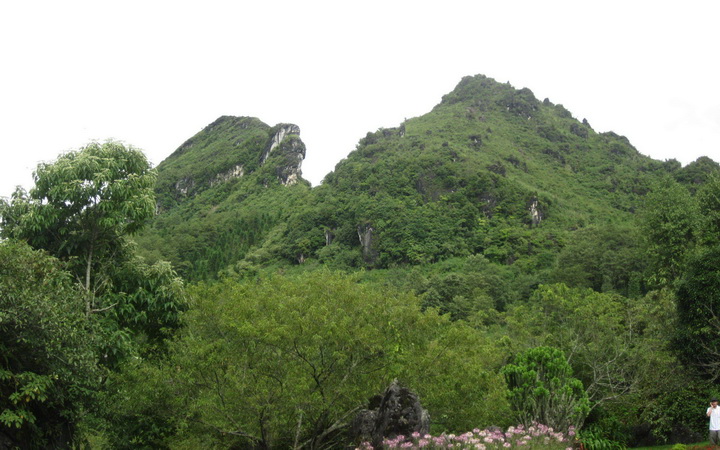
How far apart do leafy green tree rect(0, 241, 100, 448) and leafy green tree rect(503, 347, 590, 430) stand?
11.7 metres

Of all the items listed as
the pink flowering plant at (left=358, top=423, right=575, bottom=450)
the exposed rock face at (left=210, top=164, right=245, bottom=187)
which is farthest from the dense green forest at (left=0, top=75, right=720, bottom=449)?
the exposed rock face at (left=210, top=164, right=245, bottom=187)

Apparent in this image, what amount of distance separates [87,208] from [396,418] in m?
9.51

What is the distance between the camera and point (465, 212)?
90625mm

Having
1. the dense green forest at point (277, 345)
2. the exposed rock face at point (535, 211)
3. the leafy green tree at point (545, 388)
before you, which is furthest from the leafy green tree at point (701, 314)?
the exposed rock face at point (535, 211)

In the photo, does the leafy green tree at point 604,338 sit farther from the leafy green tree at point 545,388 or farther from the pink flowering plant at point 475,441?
the pink flowering plant at point 475,441

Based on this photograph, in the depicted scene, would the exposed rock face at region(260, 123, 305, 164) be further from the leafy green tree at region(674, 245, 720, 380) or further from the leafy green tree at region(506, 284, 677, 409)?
the leafy green tree at region(674, 245, 720, 380)

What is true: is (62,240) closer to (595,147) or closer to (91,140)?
(91,140)

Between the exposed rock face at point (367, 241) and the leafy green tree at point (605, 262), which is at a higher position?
the exposed rock face at point (367, 241)

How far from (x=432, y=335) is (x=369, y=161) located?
105079 millimetres

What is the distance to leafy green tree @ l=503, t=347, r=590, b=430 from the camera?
609 inches

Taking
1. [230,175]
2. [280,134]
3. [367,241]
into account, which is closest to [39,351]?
[367,241]

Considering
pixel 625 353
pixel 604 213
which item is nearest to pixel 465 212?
pixel 604 213

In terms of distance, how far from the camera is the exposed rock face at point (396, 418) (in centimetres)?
1095

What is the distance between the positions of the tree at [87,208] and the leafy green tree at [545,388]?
481 inches
